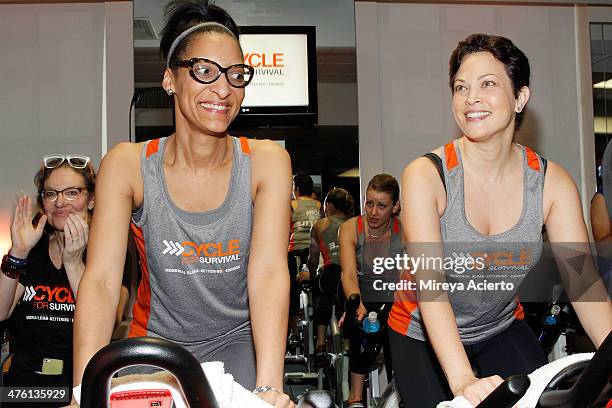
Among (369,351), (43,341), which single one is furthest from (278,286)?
(369,351)

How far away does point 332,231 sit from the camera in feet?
16.6

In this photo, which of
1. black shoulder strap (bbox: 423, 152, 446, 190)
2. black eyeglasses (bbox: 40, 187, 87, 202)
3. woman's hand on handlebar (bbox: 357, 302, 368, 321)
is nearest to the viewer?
black shoulder strap (bbox: 423, 152, 446, 190)

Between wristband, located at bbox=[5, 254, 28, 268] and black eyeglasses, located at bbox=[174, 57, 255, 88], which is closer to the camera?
black eyeglasses, located at bbox=[174, 57, 255, 88]

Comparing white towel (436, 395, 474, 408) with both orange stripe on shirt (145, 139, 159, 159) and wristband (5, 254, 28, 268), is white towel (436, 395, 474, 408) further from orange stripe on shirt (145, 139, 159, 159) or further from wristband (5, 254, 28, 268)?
wristband (5, 254, 28, 268)

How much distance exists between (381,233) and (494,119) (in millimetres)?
2556

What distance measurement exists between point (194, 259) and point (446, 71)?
12.4 feet

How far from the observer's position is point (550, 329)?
4480mm

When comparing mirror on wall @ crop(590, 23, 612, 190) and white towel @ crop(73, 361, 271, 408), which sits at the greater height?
mirror on wall @ crop(590, 23, 612, 190)

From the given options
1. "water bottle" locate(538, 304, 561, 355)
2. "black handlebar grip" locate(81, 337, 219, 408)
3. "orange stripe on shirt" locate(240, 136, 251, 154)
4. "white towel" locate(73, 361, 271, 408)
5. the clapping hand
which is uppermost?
"orange stripe on shirt" locate(240, 136, 251, 154)

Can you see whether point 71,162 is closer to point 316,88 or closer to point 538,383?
point 316,88

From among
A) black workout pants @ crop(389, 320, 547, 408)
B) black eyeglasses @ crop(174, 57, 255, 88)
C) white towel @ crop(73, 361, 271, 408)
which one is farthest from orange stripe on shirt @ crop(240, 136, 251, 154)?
white towel @ crop(73, 361, 271, 408)

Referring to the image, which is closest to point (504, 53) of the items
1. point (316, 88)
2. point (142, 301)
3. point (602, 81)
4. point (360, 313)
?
point (142, 301)

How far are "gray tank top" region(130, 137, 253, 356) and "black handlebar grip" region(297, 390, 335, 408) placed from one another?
94 centimetres

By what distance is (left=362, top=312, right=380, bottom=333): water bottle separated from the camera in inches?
169
